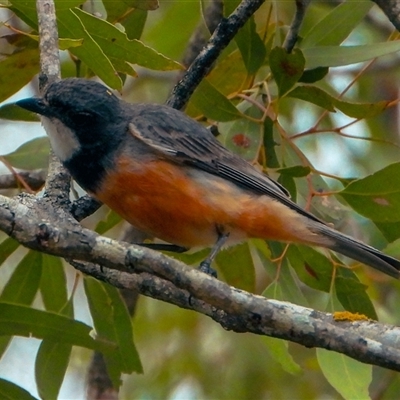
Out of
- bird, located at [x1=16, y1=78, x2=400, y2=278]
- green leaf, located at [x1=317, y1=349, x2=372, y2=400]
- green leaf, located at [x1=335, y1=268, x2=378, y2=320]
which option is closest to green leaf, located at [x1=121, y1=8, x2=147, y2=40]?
bird, located at [x1=16, y1=78, x2=400, y2=278]

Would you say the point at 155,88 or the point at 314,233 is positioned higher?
the point at 155,88

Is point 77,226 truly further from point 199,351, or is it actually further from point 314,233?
point 199,351

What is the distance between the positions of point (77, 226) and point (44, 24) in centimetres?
128

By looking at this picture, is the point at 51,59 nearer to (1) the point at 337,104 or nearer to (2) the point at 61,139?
→ (2) the point at 61,139

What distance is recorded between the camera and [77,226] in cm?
296

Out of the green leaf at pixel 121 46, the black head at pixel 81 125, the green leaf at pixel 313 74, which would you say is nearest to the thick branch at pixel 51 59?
the black head at pixel 81 125

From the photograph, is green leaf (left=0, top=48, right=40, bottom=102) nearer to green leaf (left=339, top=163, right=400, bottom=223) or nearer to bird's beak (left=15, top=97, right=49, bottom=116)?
bird's beak (left=15, top=97, right=49, bottom=116)

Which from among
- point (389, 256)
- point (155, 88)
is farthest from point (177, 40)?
point (389, 256)

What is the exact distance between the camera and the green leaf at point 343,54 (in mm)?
4270

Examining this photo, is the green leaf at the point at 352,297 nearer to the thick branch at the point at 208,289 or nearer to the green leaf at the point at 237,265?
the green leaf at the point at 237,265

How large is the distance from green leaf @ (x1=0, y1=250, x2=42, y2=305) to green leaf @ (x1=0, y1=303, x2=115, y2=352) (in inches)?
29.3

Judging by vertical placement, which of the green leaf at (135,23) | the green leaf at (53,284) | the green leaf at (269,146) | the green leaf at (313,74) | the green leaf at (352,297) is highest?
the green leaf at (135,23)

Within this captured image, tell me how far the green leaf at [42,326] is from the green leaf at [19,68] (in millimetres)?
1268

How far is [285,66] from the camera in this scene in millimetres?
4215
